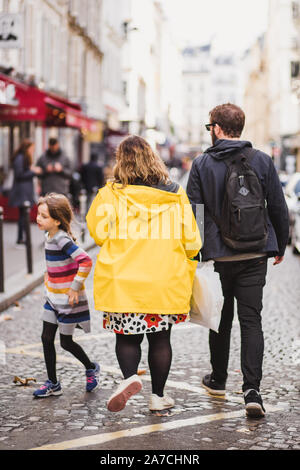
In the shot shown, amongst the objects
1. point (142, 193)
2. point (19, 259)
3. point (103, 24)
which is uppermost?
point (103, 24)

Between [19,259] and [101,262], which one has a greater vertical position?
[101,262]

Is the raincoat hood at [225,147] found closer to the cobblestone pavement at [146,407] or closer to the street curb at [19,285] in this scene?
the cobblestone pavement at [146,407]

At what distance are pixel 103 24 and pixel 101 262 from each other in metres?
→ 38.8

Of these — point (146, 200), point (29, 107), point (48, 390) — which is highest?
point (29, 107)

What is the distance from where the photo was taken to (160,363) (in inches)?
204

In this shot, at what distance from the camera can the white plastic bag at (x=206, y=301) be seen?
→ 17.1ft

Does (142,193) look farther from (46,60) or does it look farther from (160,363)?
(46,60)

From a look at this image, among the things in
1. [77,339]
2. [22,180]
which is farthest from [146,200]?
[22,180]

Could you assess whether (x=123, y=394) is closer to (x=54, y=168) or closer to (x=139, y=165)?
(x=139, y=165)

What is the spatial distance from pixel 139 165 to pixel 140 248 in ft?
1.60

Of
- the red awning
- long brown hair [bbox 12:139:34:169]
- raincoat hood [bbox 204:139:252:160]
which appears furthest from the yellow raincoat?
the red awning

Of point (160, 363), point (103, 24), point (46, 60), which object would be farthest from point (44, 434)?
point (103, 24)

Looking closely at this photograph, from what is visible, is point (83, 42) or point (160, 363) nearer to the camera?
point (160, 363)

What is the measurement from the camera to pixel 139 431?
4.81m
